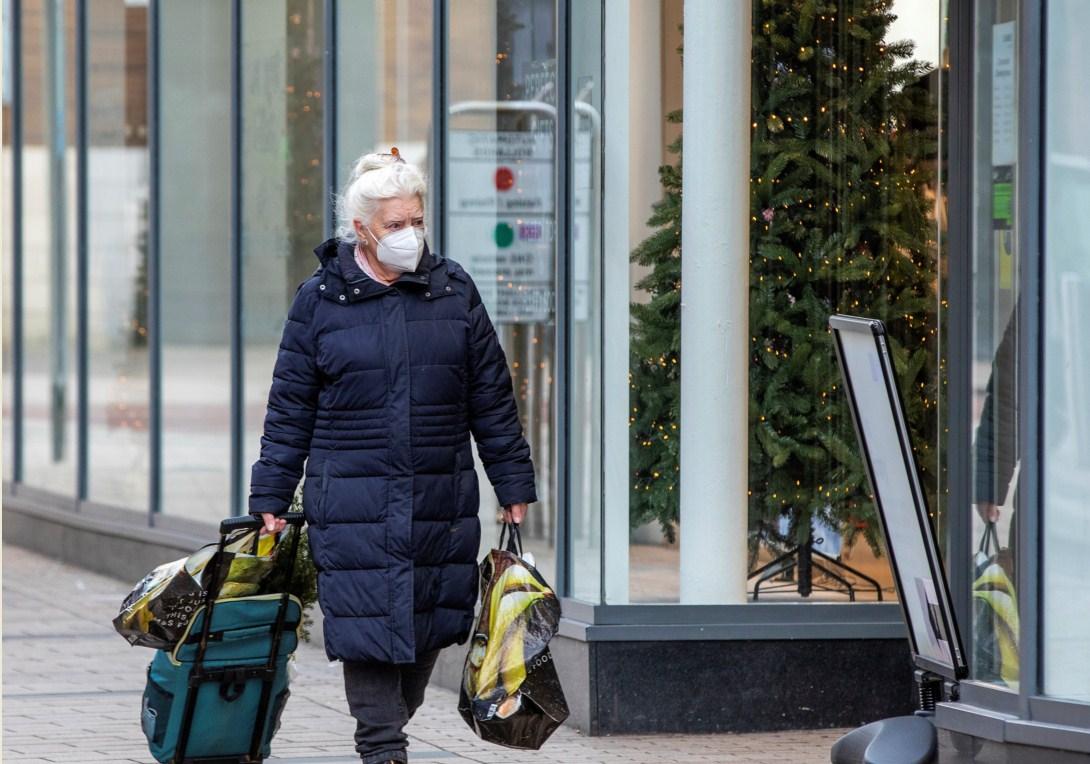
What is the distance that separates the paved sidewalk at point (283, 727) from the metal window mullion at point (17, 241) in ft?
15.1

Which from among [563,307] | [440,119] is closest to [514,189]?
[440,119]

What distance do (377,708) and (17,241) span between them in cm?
966

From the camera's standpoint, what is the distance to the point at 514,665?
5.42 metres

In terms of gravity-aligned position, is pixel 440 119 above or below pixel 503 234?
above

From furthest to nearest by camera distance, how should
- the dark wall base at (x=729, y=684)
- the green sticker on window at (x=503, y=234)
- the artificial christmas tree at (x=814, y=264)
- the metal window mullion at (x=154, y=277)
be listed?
the metal window mullion at (x=154, y=277)
the green sticker on window at (x=503, y=234)
the artificial christmas tree at (x=814, y=264)
the dark wall base at (x=729, y=684)

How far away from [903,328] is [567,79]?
1469mm

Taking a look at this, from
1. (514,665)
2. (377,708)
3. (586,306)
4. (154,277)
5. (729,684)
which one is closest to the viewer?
(514,665)

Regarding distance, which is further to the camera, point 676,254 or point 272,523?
point 676,254

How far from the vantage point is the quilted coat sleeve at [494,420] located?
18.5ft

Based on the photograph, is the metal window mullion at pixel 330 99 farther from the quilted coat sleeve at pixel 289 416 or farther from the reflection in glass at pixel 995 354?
the reflection in glass at pixel 995 354

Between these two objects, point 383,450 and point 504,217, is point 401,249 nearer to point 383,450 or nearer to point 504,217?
point 383,450

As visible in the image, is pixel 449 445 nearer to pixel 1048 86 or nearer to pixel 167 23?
pixel 1048 86

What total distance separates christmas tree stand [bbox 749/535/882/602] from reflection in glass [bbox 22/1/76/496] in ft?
22.6

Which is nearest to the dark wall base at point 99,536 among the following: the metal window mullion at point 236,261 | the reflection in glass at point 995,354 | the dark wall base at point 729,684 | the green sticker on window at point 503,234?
the metal window mullion at point 236,261
